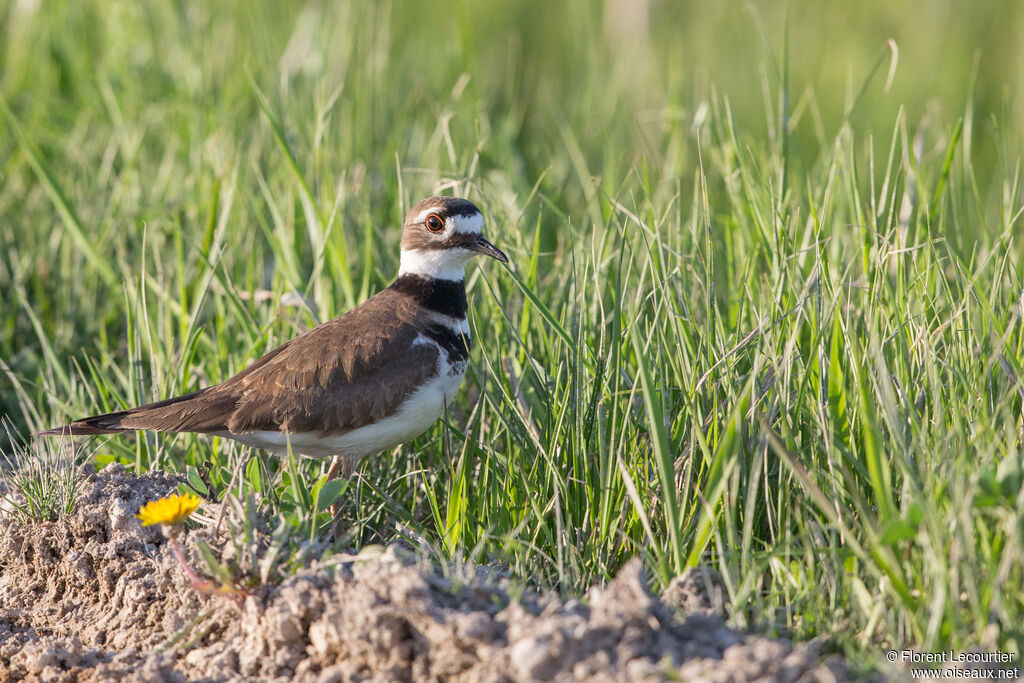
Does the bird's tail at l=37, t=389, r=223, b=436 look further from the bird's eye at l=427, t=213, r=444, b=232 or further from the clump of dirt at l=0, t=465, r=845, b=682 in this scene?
the bird's eye at l=427, t=213, r=444, b=232

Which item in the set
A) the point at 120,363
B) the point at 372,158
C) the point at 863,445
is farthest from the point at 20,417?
the point at 863,445

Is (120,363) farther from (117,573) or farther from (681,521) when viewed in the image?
Result: (681,521)

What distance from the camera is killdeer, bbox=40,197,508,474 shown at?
3.68 m

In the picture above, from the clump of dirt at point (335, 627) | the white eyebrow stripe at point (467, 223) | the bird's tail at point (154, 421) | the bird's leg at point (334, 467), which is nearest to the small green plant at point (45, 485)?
the clump of dirt at point (335, 627)

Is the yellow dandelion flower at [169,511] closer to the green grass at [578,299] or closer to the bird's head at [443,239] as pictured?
the green grass at [578,299]

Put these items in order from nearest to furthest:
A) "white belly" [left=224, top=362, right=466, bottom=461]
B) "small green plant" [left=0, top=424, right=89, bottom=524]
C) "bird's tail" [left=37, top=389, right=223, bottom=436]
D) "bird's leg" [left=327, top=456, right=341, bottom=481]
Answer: "small green plant" [left=0, top=424, right=89, bottom=524] < "bird's tail" [left=37, top=389, right=223, bottom=436] < "white belly" [left=224, top=362, right=466, bottom=461] < "bird's leg" [left=327, top=456, right=341, bottom=481]

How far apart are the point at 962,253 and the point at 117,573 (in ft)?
11.5

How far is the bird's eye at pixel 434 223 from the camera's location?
4.08m

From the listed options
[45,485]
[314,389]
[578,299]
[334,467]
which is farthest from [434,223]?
[45,485]

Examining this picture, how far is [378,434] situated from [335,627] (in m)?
1.21

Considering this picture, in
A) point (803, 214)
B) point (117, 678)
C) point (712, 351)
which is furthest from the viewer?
point (803, 214)

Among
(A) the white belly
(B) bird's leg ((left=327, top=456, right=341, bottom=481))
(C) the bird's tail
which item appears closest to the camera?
(C) the bird's tail

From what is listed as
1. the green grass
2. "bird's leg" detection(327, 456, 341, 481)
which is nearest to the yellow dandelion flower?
the green grass

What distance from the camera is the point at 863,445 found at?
3152mm
